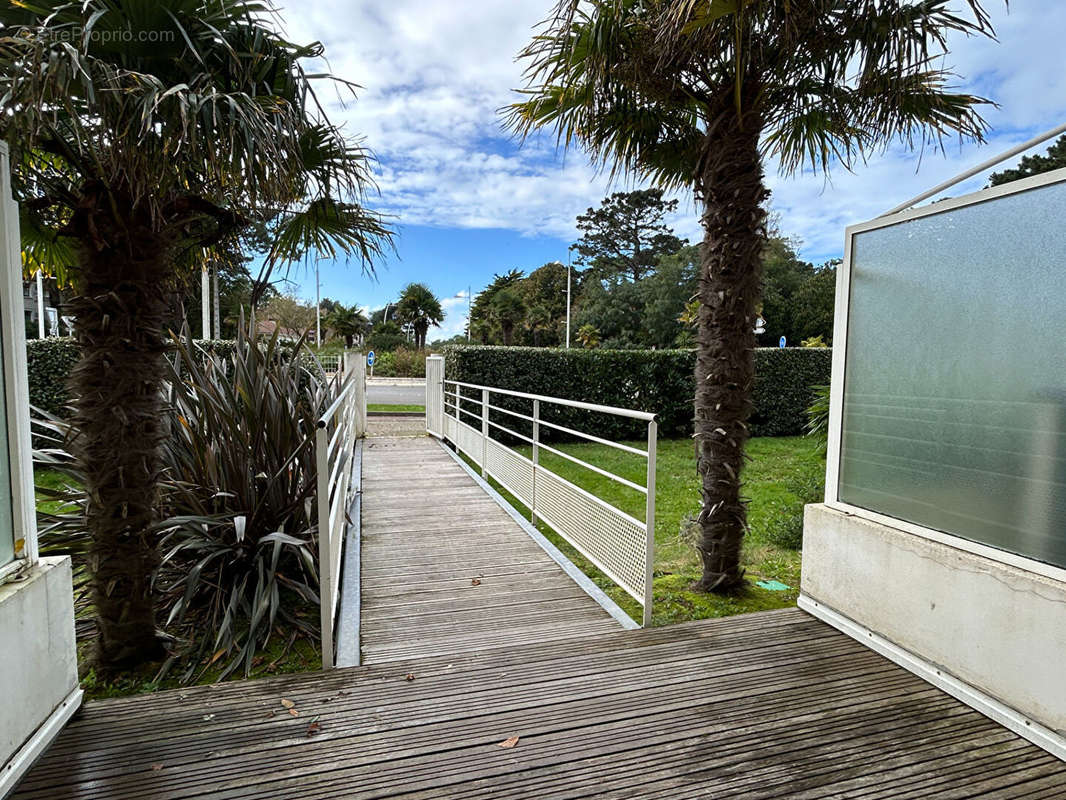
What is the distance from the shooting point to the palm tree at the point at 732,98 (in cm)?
302

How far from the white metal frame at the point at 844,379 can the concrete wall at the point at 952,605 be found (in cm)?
3

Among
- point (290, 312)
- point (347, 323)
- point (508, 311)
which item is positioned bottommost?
point (347, 323)

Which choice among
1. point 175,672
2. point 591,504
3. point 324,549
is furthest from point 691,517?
point 175,672

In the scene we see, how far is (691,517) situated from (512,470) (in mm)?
1900

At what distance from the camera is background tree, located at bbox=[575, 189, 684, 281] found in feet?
126

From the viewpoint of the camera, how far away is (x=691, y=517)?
4059 millimetres

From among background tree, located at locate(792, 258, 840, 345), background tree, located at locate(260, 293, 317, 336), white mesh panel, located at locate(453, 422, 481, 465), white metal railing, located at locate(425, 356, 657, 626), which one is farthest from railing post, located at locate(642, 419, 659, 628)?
background tree, located at locate(260, 293, 317, 336)

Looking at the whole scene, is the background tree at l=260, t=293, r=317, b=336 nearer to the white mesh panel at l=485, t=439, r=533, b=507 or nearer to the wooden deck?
the white mesh panel at l=485, t=439, r=533, b=507

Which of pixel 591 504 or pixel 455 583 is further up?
pixel 591 504

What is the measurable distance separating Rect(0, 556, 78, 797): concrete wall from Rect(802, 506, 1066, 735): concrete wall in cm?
312

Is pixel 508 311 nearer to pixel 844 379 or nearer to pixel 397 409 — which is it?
pixel 397 409

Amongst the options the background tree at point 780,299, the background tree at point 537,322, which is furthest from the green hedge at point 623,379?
the background tree at point 537,322

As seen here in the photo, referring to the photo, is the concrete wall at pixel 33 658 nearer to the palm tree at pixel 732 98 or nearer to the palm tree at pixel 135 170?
the palm tree at pixel 135 170

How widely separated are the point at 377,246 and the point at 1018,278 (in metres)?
2.89
